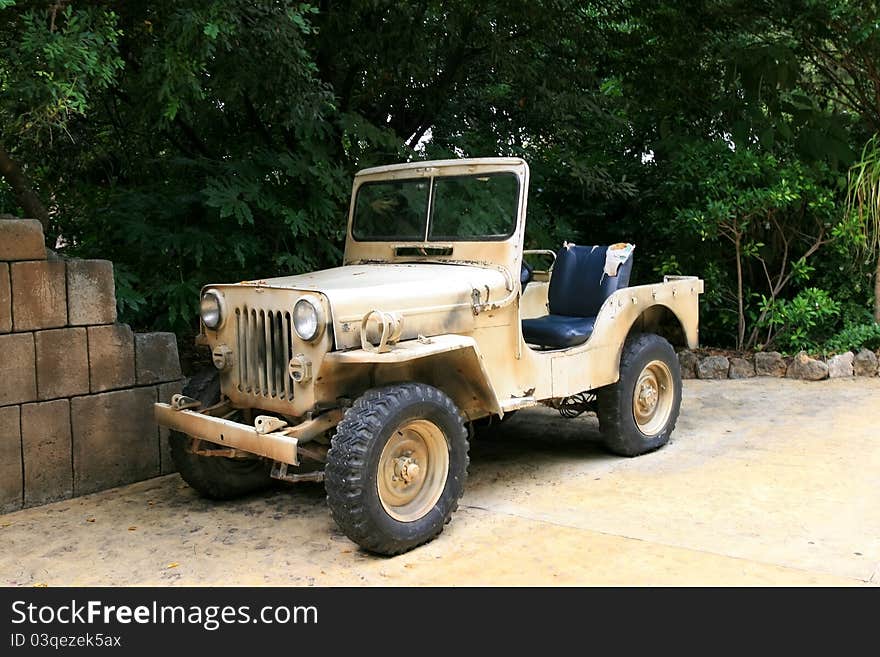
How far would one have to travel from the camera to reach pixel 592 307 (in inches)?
248

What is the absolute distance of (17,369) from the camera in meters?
5.08

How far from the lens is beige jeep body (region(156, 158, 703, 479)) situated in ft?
14.4

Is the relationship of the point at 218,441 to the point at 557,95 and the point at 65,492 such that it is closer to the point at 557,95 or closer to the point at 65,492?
the point at 65,492

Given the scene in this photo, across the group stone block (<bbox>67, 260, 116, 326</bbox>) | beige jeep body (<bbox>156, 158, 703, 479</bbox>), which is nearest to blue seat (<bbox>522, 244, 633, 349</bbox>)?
beige jeep body (<bbox>156, 158, 703, 479</bbox>)

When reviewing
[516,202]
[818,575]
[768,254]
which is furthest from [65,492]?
[768,254]

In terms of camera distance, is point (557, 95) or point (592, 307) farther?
point (557, 95)

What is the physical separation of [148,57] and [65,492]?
262 centimetres

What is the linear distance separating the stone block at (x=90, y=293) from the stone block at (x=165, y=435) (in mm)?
559

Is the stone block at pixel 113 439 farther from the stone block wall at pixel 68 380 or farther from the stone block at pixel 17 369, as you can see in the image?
the stone block at pixel 17 369

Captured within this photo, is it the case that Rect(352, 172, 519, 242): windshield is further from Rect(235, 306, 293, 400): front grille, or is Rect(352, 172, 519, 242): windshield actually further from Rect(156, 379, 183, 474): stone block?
Rect(156, 379, 183, 474): stone block

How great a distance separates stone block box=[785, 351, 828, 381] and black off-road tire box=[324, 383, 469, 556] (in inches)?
204

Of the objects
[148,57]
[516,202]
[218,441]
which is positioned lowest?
[218,441]

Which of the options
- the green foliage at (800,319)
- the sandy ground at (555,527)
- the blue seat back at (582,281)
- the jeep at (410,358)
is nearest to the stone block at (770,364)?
the green foliage at (800,319)
